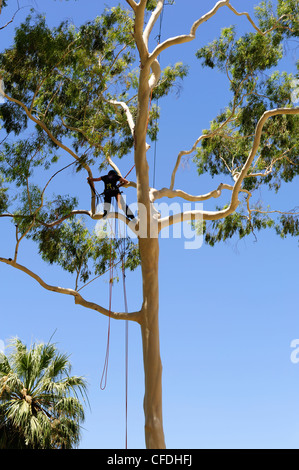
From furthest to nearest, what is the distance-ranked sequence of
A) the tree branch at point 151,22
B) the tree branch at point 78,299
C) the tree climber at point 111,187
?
the tree branch at point 151,22
the tree climber at point 111,187
the tree branch at point 78,299

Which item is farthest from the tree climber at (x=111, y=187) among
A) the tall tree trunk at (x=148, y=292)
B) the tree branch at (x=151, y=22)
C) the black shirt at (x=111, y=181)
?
the tree branch at (x=151, y=22)

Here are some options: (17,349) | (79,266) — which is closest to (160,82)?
(79,266)

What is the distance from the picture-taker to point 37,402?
30.5 feet

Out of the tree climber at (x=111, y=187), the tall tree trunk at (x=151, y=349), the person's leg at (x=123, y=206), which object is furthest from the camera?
the person's leg at (x=123, y=206)

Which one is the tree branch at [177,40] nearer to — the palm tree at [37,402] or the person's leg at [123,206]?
the person's leg at [123,206]

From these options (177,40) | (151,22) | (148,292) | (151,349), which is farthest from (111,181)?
(151,22)

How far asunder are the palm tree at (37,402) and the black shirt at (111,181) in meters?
2.98

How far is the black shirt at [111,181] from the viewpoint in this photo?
8719 millimetres

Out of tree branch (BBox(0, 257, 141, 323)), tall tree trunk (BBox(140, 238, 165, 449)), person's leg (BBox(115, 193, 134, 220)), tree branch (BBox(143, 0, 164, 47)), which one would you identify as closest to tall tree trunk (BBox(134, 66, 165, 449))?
tall tree trunk (BBox(140, 238, 165, 449))

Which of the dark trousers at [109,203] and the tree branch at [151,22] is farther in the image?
the tree branch at [151,22]

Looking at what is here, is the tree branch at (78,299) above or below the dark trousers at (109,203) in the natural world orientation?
below

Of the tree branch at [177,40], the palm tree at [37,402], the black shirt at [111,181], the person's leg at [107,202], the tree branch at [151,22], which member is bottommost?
the palm tree at [37,402]
